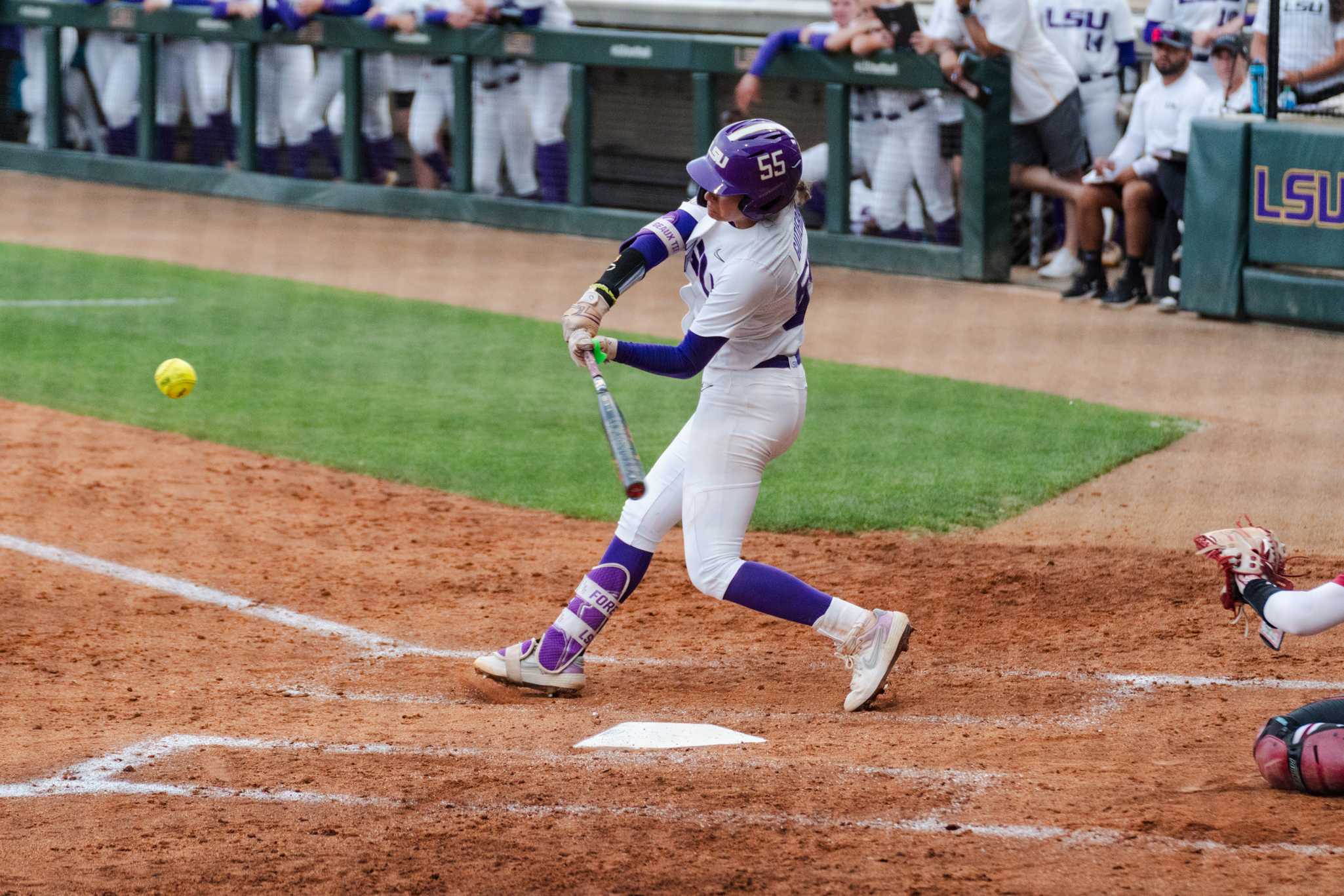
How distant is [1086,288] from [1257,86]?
5.68ft

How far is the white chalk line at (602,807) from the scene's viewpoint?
3.86m

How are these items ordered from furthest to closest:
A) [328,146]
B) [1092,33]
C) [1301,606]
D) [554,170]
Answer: [328,146] → [554,170] → [1092,33] → [1301,606]

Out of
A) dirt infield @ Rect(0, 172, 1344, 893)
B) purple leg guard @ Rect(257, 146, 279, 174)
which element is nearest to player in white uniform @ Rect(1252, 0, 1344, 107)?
dirt infield @ Rect(0, 172, 1344, 893)

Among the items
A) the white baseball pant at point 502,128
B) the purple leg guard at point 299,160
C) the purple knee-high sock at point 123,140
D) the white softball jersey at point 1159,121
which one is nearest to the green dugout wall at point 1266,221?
the white softball jersey at point 1159,121

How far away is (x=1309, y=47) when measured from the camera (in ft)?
35.0

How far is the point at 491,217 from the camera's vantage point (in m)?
15.0

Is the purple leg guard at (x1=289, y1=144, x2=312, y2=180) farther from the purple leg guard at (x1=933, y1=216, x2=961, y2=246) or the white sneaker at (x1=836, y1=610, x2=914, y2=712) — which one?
the white sneaker at (x1=836, y1=610, x2=914, y2=712)

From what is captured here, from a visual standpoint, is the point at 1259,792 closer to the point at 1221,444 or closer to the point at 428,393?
the point at 1221,444

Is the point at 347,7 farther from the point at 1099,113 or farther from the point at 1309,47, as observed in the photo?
the point at 1309,47

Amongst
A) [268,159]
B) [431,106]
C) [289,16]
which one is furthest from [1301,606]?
[268,159]

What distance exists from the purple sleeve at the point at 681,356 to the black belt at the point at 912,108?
26.0ft

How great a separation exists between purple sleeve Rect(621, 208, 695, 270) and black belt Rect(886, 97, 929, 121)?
7.57 meters

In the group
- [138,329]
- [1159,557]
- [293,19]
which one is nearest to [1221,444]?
[1159,557]

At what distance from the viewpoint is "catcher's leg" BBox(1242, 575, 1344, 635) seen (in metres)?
3.96
